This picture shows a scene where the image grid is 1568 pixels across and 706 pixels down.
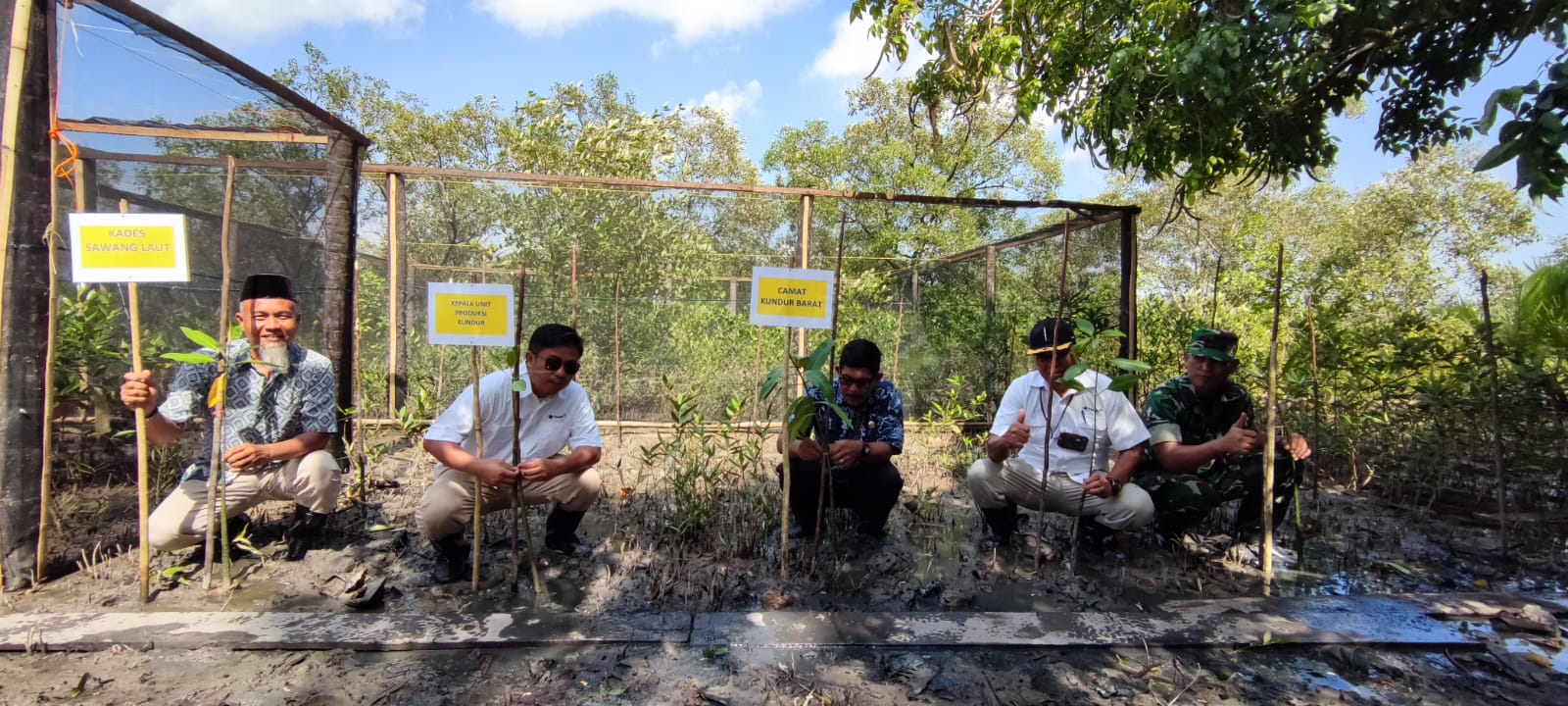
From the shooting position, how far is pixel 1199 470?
3662 mm

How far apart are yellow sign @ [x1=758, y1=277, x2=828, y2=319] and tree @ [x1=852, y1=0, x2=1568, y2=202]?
2408 millimetres

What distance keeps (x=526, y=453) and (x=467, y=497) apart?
1.02 ft

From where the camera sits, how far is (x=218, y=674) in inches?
83.1

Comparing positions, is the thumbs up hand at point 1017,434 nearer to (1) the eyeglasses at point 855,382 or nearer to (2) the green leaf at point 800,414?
(1) the eyeglasses at point 855,382

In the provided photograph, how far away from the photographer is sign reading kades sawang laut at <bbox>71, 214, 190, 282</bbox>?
2.43 metres

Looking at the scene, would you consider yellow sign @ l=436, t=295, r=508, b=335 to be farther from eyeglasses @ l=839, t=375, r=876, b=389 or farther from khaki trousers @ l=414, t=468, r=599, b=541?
eyeglasses @ l=839, t=375, r=876, b=389

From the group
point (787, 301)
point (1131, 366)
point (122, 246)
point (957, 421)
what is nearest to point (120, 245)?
point (122, 246)

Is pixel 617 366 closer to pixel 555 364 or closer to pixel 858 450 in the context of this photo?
pixel 555 364

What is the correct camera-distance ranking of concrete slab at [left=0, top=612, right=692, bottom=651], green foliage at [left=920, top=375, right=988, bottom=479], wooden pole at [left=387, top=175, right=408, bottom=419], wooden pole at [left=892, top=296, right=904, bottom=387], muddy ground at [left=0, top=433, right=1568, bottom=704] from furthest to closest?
wooden pole at [left=892, top=296, right=904, bottom=387] → green foliage at [left=920, top=375, right=988, bottom=479] → wooden pole at [left=387, top=175, right=408, bottom=419] → concrete slab at [left=0, top=612, right=692, bottom=651] → muddy ground at [left=0, top=433, right=1568, bottom=704]

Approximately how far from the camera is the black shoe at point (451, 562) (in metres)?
2.94

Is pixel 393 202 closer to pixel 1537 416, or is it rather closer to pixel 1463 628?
pixel 1463 628

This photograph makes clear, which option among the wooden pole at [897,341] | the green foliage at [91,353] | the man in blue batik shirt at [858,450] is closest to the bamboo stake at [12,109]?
the green foliage at [91,353]

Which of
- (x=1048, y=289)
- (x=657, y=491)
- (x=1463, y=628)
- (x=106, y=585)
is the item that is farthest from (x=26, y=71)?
(x=1048, y=289)

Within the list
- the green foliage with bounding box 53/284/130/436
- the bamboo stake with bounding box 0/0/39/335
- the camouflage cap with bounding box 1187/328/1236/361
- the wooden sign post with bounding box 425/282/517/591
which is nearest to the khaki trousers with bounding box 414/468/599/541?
the wooden sign post with bounding box 425/282/517/591
